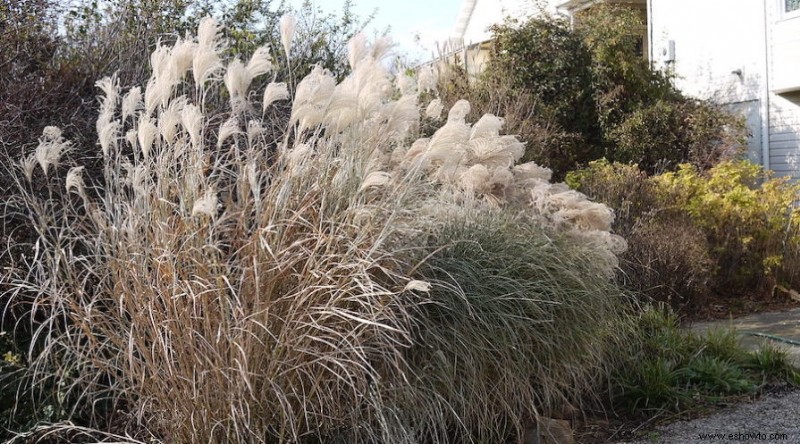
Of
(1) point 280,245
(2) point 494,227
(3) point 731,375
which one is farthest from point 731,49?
(1) point 280,245

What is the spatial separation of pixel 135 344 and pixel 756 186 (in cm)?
1130

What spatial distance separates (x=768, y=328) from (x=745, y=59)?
8106 mm

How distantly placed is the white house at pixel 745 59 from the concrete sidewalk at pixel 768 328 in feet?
19.5

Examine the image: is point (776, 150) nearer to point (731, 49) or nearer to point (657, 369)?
point (731, 49)

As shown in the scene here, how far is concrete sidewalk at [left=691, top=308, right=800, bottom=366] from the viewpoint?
693cm

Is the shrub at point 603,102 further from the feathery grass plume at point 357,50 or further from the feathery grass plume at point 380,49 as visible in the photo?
the feathery grass plume at point 357,50

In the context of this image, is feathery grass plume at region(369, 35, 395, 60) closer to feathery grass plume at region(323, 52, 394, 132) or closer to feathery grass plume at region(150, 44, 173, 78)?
feathery grass plume at region(323, 52, 394, 132)

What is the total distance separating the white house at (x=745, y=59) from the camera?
13.7 m

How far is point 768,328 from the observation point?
7.83 metres

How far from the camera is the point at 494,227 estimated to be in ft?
16.2

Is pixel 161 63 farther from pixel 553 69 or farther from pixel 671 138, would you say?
pixel 671 138

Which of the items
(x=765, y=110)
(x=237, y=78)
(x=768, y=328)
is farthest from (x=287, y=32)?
(x=765, y=110)

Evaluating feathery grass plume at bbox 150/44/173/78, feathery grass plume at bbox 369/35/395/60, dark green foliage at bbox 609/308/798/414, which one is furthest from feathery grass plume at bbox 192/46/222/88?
dark green foliage at bbox 609/308/798/414

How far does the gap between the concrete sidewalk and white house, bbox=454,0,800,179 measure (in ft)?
19.5
